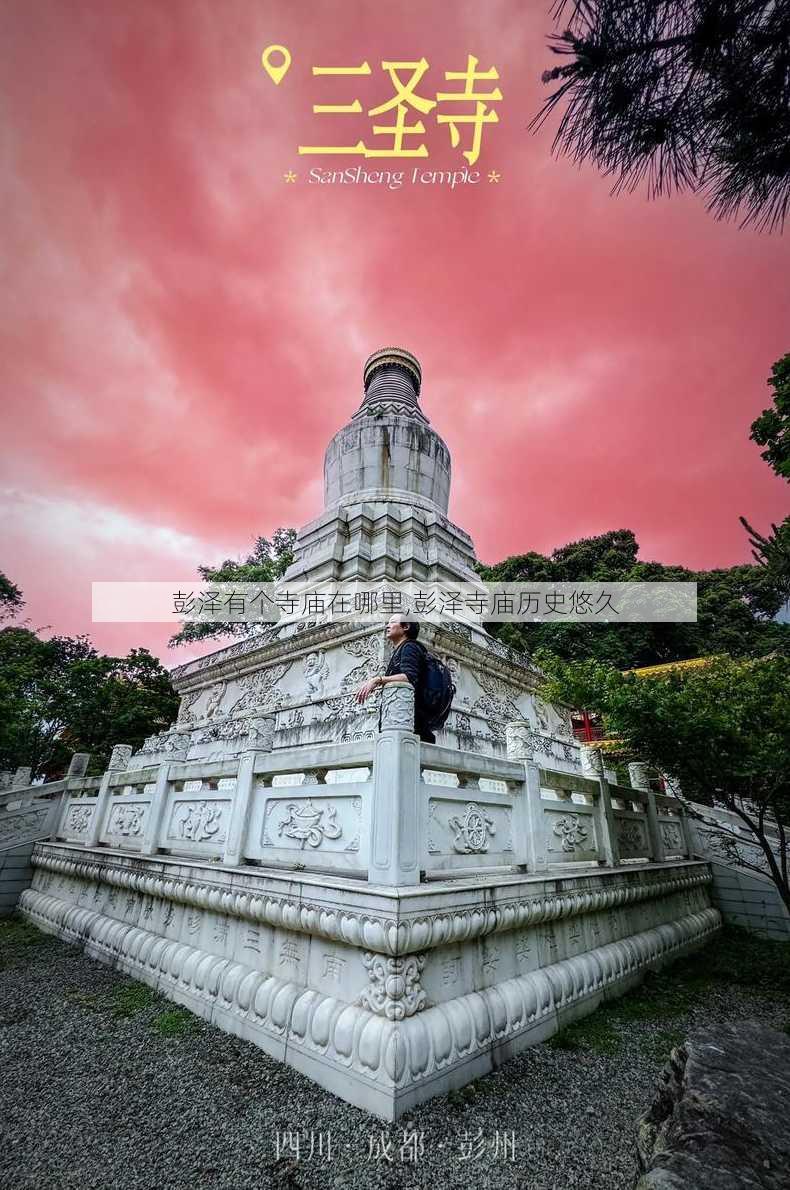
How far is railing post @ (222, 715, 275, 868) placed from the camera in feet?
16.1

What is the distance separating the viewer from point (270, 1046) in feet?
12.5

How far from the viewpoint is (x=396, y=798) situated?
3.66 meters

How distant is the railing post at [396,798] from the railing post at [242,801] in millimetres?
1692

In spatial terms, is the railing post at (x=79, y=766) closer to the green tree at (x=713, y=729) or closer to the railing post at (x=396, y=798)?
the railing post at (x=396, y=798)

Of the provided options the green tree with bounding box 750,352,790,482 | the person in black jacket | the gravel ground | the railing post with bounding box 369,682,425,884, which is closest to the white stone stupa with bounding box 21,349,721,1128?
the railing post with bounding box 369,682,425,884

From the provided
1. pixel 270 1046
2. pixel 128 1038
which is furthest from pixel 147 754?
pixel 270 1046

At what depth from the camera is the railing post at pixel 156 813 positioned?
20.5ft

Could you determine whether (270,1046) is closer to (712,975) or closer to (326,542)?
(712,975)

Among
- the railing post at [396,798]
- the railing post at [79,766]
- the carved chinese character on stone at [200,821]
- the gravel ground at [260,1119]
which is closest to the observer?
the gravel ground at [260,1119]

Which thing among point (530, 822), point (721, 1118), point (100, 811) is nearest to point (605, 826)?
point (530, 822)

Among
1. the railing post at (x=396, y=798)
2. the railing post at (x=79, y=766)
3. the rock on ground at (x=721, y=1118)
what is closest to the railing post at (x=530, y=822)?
the railing post at (x=396, y=798)

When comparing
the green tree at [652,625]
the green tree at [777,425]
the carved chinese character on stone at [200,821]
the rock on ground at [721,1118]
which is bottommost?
the rock on ground at [721,1118]

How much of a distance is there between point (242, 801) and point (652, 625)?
1400 inches

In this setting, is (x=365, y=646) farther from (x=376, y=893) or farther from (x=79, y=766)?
(x=376, y=893)
